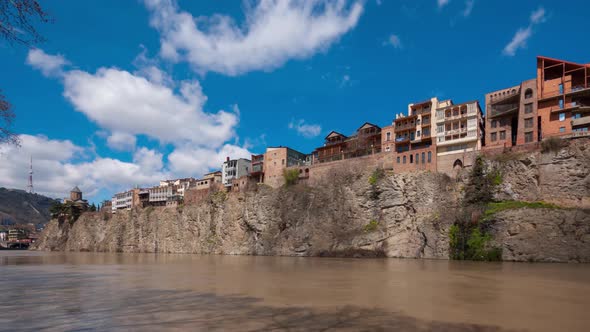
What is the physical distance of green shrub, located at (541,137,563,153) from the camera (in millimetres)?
42906

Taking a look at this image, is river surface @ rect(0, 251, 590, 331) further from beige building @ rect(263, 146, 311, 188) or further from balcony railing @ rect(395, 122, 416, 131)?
beige building @ rect(263, 146, 311, 188)

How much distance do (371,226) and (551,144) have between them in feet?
86.2

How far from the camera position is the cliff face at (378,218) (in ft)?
127

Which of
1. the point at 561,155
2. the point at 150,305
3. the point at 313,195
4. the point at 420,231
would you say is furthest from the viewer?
the point at 313,195

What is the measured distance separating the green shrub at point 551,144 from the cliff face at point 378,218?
2.28 feet

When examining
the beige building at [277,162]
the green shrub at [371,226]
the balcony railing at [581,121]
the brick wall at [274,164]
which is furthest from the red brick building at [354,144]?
the balcony railing at [581,121]

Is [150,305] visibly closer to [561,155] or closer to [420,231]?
[420,231]

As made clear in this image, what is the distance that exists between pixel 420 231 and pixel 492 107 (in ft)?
83.2

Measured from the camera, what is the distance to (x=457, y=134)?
5669 cm

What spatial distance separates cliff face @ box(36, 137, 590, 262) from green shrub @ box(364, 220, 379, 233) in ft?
0.05

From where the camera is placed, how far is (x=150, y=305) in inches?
516

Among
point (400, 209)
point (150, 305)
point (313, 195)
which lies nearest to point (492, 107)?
point (400, 209)

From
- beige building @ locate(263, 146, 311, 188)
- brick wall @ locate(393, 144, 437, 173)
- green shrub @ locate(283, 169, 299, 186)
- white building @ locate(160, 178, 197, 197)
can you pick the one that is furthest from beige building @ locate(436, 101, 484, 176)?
white building @ locate(160, 178, 197, 197)

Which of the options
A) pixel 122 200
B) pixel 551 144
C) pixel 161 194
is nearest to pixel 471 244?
pixel 551 144
